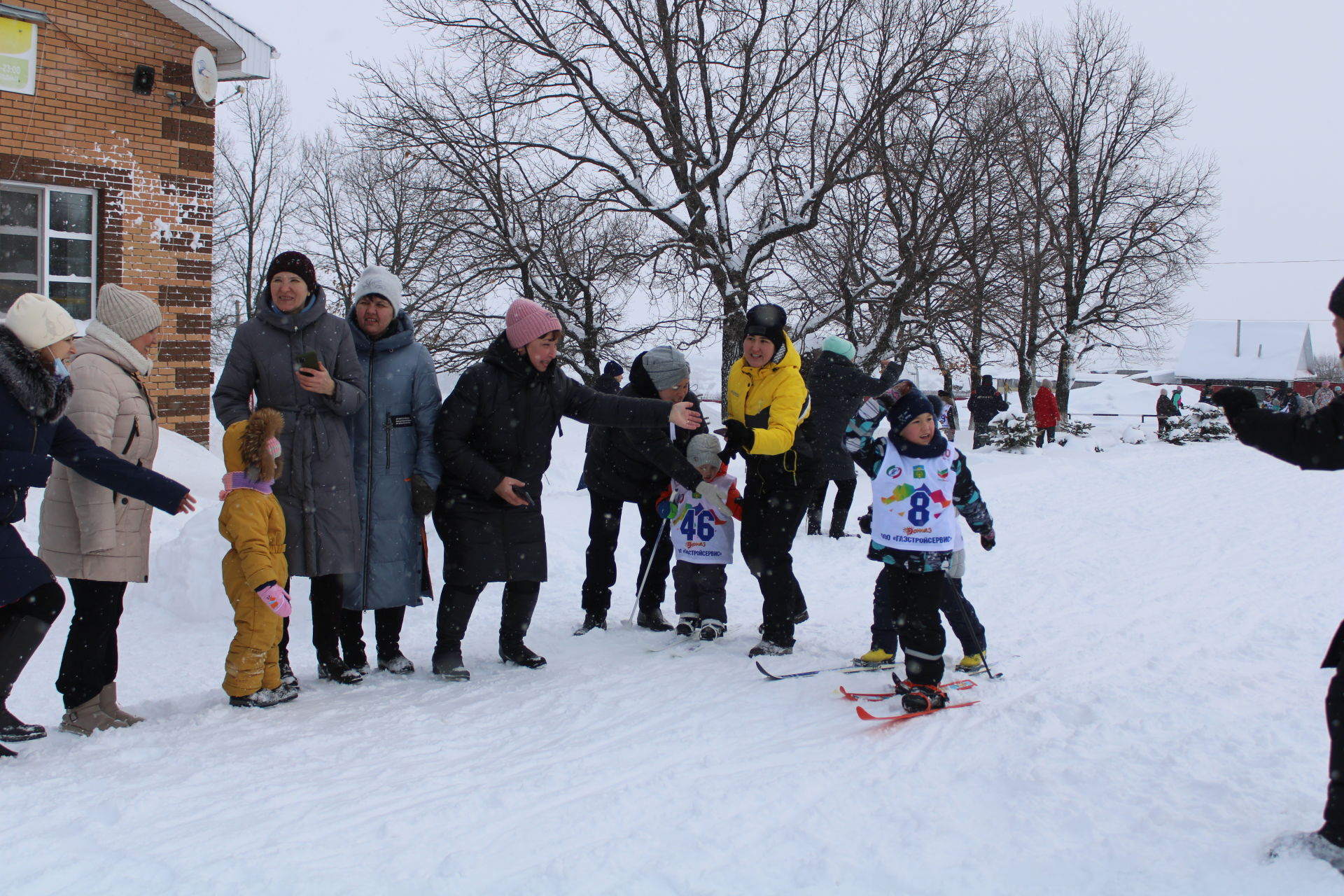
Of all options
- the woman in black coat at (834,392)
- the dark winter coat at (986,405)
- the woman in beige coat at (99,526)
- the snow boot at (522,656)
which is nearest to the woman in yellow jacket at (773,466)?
the snow boot at (522,656)

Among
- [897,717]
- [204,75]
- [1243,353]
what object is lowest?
[897,717]

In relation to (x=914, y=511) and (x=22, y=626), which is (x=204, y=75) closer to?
(x=22, y=626)

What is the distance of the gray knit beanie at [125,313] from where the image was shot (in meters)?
3.87

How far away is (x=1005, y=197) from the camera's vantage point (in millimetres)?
18125

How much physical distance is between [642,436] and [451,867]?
3158mm

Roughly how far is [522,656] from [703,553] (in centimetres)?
118

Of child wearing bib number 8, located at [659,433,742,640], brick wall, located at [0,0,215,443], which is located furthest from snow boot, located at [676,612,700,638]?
brick wall, located at [0,0,215,443]

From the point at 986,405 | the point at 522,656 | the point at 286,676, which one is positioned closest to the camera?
the point at 286,676

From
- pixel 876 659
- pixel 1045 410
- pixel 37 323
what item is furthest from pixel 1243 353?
pixel 37 323

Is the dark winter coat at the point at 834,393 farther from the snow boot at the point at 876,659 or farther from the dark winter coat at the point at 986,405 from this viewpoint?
the dark winter coat at the point at 986,405

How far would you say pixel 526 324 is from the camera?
15.0ft

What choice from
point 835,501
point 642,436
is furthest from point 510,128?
point 642,436

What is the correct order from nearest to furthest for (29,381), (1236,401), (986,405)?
(1236,401)
(29,381)
(986,405)

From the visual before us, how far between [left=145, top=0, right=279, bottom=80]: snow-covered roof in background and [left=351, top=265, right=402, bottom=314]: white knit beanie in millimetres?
7303
